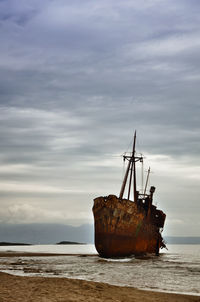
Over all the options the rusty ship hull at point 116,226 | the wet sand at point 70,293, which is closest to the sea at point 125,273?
the wet sand at point 70,293

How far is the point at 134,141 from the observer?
202ft

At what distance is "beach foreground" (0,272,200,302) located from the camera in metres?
13.8

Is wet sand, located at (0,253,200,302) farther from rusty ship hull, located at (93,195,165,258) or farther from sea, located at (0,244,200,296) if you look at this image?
rusty ship hull, located at (93,195,165,258)

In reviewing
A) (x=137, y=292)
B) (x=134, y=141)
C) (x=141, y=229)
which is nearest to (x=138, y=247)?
(x=141, y=229)

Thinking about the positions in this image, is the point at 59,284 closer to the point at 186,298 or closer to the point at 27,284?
the point at 27,284

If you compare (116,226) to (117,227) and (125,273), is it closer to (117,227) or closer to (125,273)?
(117,227)

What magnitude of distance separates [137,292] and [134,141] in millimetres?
44844

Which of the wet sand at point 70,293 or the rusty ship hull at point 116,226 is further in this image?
the rusty ship hull at point 116,226

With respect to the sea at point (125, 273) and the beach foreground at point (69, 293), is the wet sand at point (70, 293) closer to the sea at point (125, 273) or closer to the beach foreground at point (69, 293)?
the beach foreground at point (69, 293)

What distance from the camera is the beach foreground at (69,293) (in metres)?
13.8

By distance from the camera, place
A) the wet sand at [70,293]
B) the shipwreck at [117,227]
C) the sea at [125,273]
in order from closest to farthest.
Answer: the wet sand at [70,293] → the sea at [125,273] → the shipwreck at [117,227]

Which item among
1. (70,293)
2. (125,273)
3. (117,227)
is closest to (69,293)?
(70,293)

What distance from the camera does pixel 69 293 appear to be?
15.2m

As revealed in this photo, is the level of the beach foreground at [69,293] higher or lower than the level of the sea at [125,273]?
higher
